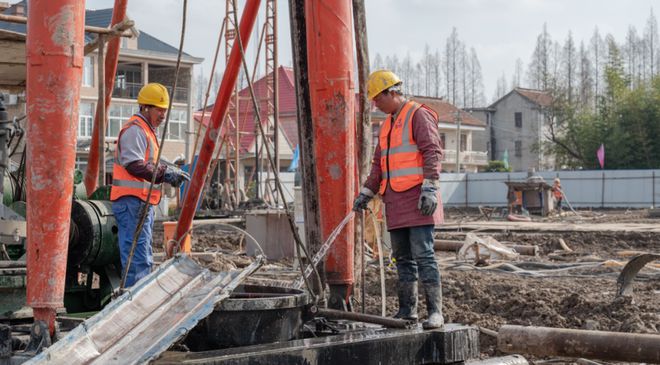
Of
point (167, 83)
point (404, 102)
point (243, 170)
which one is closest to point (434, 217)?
point (404, 102)

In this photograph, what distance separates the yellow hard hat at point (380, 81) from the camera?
6461 millimetres

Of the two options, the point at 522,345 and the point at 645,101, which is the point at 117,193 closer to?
the point at 522,345

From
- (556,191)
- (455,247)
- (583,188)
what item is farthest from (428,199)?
(583,188)

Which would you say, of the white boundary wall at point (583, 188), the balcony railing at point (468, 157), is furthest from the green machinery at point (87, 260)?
the balcony railing at point (468, 157)

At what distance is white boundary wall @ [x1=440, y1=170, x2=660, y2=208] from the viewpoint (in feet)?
143

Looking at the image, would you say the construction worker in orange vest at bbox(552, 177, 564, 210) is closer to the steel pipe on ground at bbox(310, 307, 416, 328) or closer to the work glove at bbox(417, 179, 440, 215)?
the work glove at bbox(417, 179, 440, 215)

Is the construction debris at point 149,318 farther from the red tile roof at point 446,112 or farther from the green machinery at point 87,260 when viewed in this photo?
the red tile roof at point 446,112

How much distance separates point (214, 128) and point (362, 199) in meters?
2.05

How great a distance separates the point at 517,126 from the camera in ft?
272

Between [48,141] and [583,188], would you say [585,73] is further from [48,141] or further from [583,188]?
[48,141]

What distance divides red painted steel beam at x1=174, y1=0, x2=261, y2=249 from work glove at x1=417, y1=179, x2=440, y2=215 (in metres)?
2.44

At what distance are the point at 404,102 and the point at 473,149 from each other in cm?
7878

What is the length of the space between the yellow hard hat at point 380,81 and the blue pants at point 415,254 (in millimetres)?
Answer: 1030

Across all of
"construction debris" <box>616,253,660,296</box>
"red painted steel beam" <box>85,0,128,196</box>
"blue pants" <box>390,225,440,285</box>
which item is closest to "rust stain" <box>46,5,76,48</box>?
"blue pants" <box>390,225,440,285</box>
